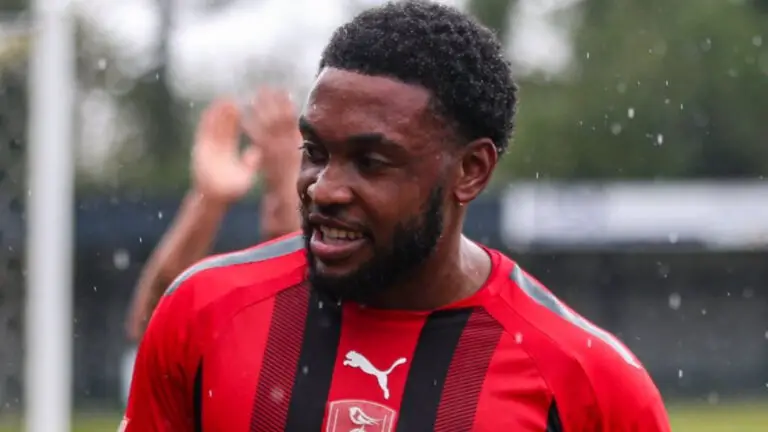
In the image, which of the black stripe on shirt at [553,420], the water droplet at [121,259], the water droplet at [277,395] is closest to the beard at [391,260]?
the water droplet at [277,395]

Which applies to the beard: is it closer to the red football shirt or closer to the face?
the face

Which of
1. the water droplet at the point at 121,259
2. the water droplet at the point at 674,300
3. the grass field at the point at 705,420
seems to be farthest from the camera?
the water droplet at the point at 674,300

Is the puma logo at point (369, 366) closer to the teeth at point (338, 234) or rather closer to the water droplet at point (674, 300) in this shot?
the teeth at point (338, 234)

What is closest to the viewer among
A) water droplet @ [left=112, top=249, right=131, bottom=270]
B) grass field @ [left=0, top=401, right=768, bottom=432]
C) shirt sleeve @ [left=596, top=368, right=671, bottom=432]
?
shirt sleeve @ [left=596, top=368, right=671, bottom=432]

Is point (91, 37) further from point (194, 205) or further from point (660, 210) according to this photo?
point (194, 205)

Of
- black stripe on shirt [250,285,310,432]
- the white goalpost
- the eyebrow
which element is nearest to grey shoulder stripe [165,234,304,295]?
black stripe on shirt [250,285,310,432]

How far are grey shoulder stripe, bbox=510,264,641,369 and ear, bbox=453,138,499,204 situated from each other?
234 millimetres

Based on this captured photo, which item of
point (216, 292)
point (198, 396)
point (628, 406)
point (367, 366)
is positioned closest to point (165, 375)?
point (198, 396)

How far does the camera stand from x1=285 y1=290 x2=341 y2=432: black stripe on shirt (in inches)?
126

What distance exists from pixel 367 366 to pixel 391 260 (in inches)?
10.0

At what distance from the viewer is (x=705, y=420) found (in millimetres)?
20438

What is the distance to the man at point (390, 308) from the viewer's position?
3.12 meters

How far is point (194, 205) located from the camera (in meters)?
5.66

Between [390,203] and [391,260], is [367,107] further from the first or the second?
[391,260]
